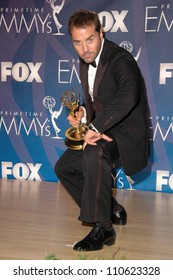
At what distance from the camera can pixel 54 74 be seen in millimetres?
4445

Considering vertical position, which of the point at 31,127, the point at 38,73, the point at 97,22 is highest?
the point at 97,22

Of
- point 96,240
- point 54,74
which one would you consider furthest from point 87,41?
point 54,74

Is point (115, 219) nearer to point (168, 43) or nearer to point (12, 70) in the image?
point (168, 43)

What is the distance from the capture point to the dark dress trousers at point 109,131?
2676mm

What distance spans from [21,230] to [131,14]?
1980 millimetres

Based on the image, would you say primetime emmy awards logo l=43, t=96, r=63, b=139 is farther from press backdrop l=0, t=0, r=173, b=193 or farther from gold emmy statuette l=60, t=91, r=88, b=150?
gold emmy statuette l=60, t=91, r=88, b=150

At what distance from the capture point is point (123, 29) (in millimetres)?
4188

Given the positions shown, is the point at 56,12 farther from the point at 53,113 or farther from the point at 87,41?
the point at 87,41

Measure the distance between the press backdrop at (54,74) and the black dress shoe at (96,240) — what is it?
151 cm

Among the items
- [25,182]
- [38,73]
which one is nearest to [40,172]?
[25,182]

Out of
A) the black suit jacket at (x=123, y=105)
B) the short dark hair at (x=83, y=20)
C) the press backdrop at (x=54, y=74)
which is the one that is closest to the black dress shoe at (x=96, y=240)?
the black suit jacket at (x=123, y=105)

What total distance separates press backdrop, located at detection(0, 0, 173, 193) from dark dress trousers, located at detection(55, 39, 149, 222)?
4.05 feet

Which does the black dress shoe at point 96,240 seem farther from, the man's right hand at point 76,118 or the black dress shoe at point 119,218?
the man's right hand at point 76,118

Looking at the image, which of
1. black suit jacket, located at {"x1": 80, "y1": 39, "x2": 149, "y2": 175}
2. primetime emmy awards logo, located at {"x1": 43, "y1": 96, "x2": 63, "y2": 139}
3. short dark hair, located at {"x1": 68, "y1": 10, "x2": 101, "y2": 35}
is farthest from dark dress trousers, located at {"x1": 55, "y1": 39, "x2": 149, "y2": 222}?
primetime emmy awards logo, located at {"x1": 43, "y1": 96, "x2": 63, "y2": 139}
